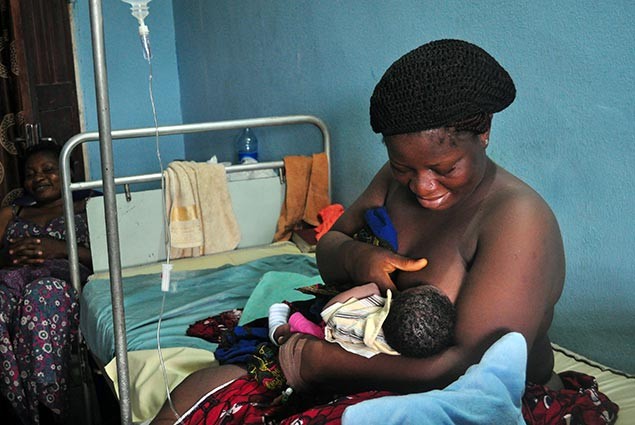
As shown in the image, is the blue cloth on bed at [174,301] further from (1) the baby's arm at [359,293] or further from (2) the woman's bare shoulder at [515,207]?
(2) the woman's bare shoulder at [515,207]

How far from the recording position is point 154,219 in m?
3.14

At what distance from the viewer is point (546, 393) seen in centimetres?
139

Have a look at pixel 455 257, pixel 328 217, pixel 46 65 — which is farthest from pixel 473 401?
pixel 46 65

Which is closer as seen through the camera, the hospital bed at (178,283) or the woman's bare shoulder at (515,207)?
the woman's bare shoulder at (515,207)

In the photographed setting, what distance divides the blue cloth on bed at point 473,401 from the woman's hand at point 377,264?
0.36m

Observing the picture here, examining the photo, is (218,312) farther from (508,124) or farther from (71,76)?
(71,76)

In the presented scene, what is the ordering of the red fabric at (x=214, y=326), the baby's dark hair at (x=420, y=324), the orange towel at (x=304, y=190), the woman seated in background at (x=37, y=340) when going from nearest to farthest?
the baby's dark hair at (x=420, y=324)
the red fabric at (x=214, y=326)
the woman seated in background at (x=37, y=340)
the orange towel at (x=304, y=190)

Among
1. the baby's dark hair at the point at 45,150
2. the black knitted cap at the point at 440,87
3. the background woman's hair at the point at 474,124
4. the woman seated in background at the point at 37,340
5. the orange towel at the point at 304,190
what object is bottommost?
A: the woman seated in background at the point at 37,340

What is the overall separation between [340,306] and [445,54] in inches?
21.1

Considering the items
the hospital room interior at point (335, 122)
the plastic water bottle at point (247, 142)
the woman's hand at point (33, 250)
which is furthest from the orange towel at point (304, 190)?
the woman's hand at point (33, 250)

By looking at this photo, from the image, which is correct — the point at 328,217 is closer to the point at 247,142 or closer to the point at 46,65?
the point at 247,142

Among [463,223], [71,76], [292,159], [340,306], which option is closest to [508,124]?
[463,223]

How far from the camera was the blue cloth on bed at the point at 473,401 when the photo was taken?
1066 mm

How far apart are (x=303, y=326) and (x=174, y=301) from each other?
Result: 3.94 ft
